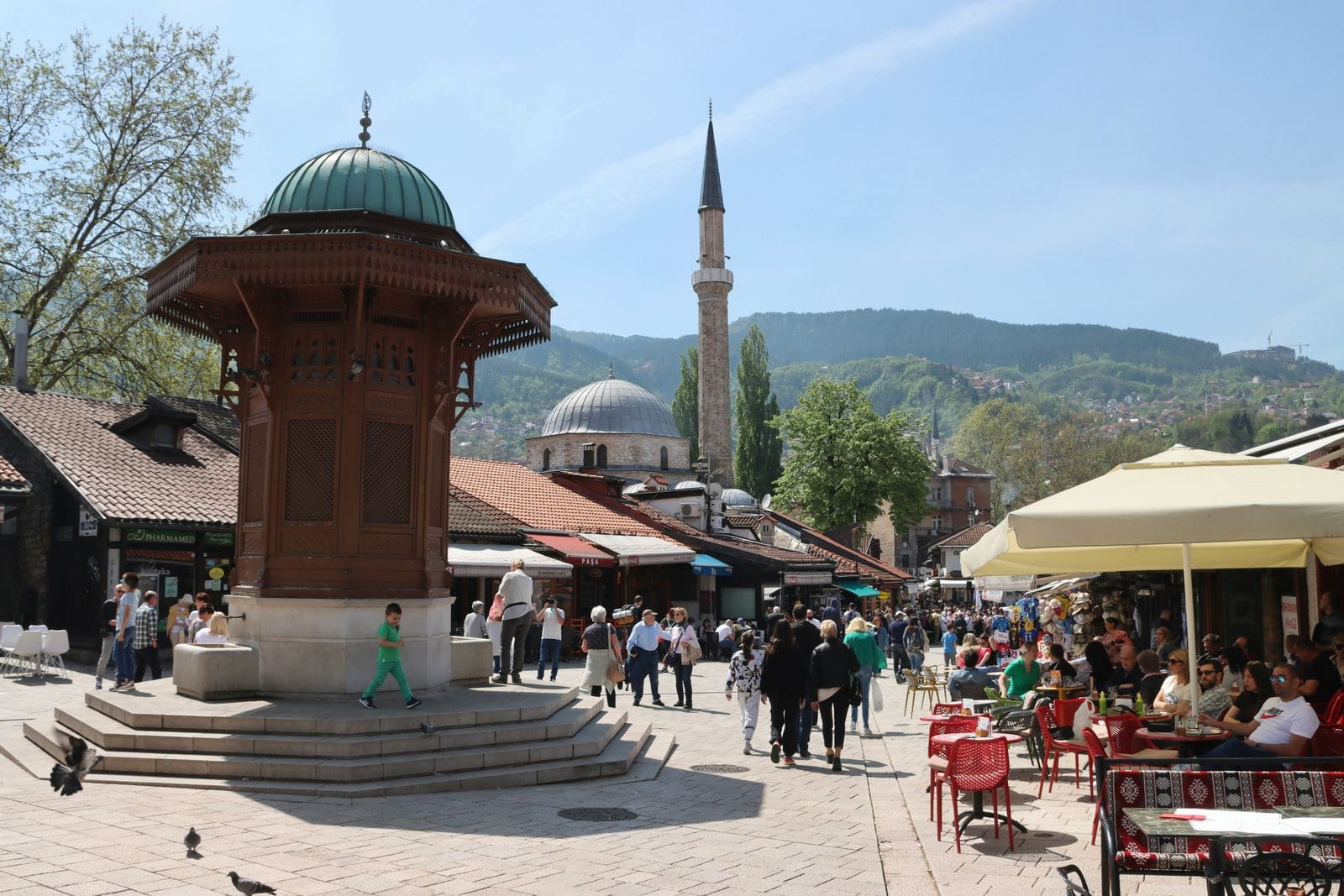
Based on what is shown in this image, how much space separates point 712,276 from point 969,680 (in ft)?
160

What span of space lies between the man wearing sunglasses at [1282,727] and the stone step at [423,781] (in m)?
4.98

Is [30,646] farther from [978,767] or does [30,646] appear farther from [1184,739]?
[1184,739]

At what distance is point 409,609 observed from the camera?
412 inches

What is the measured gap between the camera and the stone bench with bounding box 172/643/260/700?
9.88 m

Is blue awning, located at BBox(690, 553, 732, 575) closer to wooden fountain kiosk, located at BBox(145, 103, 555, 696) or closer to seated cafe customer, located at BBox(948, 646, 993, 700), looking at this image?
seated cafe customer, located at BBox(948, 646, 993, 700)

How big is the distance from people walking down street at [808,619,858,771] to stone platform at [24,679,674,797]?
188 centimetres

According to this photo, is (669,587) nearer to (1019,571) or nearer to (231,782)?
(1019,571)

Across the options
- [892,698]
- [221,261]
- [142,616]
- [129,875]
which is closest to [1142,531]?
[129,875]

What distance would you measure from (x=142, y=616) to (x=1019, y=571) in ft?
34.5

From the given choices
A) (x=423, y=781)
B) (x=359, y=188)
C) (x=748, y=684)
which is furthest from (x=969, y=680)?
(x=359, y=188)

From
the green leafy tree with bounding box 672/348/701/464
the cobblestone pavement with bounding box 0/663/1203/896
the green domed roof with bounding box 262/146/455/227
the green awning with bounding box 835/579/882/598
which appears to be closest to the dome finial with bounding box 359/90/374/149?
the green domed roof with bounding box 262/146/455/227

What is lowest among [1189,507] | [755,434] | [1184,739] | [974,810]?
[974,810]

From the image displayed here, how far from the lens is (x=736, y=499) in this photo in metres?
50.1

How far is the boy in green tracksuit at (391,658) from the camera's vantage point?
9.44 meters
